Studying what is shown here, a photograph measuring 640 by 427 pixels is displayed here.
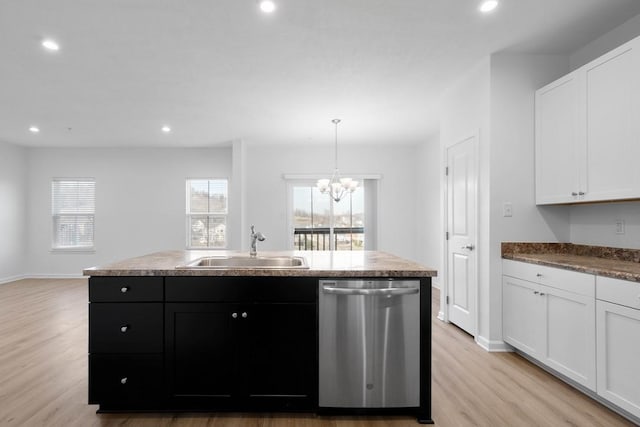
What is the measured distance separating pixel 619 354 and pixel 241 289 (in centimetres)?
216

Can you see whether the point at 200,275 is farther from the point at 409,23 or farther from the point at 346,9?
the point at 409,23

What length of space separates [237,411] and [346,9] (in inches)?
105

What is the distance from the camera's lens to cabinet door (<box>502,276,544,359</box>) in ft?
8.52

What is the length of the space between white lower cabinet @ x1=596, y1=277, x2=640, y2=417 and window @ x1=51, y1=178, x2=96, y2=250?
782 centimetres

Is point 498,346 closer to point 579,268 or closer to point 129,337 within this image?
point 579,268

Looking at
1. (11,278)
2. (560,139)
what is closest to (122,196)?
(11,278)

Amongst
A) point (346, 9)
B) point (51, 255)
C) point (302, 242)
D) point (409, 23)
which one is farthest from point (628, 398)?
point (51, 255)

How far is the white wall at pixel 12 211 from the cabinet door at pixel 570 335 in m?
8.22

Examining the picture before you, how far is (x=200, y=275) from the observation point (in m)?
1.99

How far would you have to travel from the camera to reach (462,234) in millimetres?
3521

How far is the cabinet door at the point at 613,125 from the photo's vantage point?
2182 millimetres

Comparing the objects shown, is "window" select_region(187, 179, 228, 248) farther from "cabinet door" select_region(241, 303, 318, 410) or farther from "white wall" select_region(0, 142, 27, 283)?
"cabinet door" select_region(241, 303, 318, 410)

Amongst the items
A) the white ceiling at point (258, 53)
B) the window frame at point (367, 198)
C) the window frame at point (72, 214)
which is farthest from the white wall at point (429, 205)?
the window frame at point (72, 214)

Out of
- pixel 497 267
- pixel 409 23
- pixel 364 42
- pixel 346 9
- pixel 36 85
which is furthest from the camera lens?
pixel 36 85
